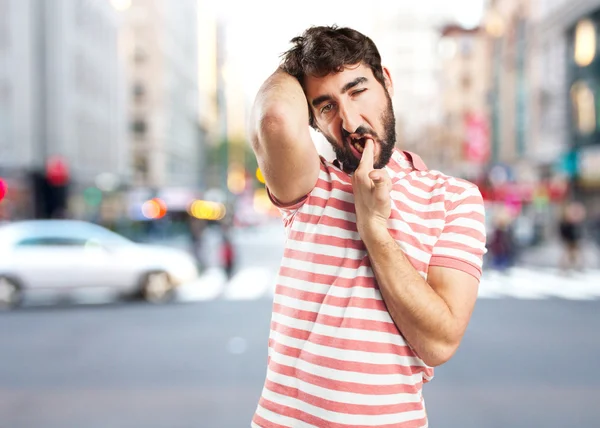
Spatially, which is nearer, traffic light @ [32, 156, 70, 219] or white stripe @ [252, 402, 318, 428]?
white stripe @ [252, 402, 318, 428]

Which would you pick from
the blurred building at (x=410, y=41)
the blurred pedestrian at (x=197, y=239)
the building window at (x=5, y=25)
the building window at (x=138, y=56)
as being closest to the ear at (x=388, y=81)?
the blurred pedestrian at (x=197, y=239)

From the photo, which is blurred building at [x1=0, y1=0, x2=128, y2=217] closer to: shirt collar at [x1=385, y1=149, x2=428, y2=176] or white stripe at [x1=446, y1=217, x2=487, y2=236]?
shirt collar at [x1=385, y1=149, x2=428, y2=176]

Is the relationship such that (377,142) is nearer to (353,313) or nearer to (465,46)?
(353,313)

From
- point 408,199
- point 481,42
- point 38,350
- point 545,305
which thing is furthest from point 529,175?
point 408,199

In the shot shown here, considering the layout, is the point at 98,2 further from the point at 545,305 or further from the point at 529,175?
the point at 545,305

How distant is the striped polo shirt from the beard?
40 mm

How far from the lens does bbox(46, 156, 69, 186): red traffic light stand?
37438mm

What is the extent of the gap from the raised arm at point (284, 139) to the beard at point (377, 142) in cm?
8

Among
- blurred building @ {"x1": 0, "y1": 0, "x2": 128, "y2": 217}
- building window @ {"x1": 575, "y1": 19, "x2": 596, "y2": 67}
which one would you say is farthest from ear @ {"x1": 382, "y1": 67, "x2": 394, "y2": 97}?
blurred building @ {"x1": 0, "y1": 0, "x2": 128, "y2": 217}

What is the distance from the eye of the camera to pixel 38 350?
10.5 metres

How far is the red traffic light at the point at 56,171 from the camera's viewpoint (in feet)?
123

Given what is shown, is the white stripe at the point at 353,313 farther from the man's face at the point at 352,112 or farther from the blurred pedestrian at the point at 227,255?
the blurred pedestrian at the point at 227,255

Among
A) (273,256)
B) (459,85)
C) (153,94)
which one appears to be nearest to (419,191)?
(273,256)

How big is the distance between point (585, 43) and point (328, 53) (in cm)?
3913
